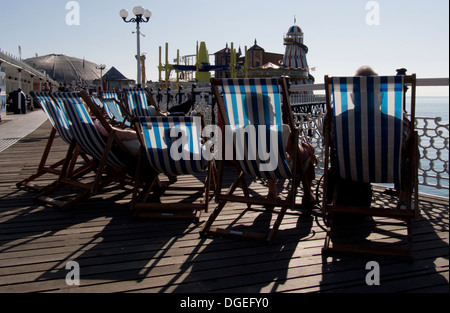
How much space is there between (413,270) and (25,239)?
2429mm

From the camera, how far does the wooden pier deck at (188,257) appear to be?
83.2 inches

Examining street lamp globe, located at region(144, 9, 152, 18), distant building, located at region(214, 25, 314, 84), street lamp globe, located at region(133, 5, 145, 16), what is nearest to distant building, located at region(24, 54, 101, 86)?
distant building, located at region(214, 25, 314, 84)

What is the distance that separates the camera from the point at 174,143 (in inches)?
128

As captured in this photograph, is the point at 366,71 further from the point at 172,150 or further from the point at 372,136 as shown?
the point at 172,150

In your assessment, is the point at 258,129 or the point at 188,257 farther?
the point at 258,129

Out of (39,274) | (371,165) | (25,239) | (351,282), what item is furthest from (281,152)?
(25,239)

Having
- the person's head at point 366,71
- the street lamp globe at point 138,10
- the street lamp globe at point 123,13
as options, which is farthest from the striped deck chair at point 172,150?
the street lamp globe at point 123,13

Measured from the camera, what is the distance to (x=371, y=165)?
8.76ft

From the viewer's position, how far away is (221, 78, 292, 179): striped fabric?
9.16 ft

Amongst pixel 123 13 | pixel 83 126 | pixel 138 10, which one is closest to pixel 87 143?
pixel 83 126

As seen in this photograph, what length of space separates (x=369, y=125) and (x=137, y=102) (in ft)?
16.6

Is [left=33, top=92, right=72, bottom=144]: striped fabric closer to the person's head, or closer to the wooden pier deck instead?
the wooden pier deck

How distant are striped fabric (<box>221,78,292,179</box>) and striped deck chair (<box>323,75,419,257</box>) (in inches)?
13.1
